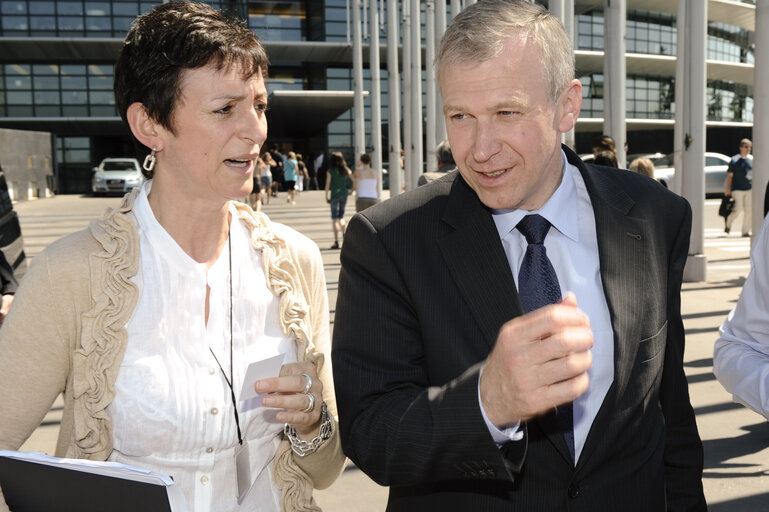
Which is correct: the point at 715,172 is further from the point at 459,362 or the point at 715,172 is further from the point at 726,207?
the point at 459,362

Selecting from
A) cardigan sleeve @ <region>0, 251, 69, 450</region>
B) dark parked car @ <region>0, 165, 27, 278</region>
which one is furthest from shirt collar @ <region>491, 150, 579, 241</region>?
dark parked car @ <region>0, 165, 27, 278</region>

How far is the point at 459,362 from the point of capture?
6.21 feet

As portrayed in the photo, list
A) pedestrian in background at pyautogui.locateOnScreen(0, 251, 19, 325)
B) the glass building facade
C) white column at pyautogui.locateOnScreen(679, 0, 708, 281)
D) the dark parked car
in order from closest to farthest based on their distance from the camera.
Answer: pedestrian in background at pyautogui.locateOnScreen(0, 251, 19, 325), the dark parked car, white column at pyautogui.locateOnScreen(679, 0, 708, 281), the glass building facade

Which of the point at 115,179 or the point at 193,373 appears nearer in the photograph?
the point at 193,373

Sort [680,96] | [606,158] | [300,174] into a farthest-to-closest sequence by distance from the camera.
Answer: [300,174]
[680,96]
[606,158]

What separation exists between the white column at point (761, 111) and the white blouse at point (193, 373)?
8238 mm

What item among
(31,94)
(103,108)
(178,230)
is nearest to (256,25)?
(103,108)

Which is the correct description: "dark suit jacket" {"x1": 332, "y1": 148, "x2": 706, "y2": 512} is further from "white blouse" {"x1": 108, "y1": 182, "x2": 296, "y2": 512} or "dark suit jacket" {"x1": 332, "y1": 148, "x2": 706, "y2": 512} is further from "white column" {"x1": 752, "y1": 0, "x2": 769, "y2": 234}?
"white column" {"x1": 752, "y1": 0, "x2": 769, "y2": 234}

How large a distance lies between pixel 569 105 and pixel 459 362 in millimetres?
784

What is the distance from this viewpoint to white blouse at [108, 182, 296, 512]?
2209 mm

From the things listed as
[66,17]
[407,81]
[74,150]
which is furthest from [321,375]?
[66,17]

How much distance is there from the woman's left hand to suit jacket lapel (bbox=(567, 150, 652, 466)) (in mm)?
723

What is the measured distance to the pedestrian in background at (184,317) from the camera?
218 cm

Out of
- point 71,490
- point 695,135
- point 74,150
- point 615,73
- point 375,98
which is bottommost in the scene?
point 71,490
